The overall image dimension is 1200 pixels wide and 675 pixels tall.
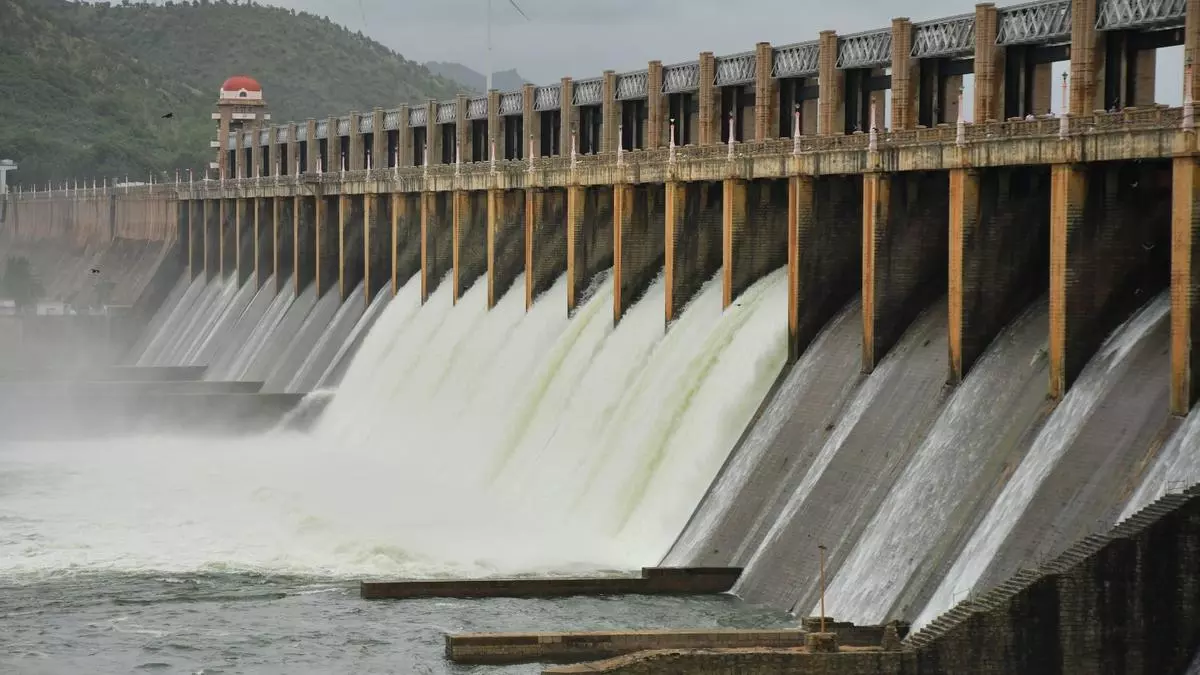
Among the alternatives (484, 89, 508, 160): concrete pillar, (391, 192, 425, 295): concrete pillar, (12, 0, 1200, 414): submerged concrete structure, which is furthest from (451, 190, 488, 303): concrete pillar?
(484, 89, 508, 160): concrete pillar

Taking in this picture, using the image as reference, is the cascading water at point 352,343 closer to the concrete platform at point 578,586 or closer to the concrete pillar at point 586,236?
the concrete pillar at point 586,236

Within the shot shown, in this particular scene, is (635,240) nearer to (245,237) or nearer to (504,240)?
(504,240)

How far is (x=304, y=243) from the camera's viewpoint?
297 ft

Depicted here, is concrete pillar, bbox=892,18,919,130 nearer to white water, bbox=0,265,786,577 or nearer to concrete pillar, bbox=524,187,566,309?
white water, bbox=0,265,786,577

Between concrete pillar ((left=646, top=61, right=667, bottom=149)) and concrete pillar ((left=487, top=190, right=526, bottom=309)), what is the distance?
24.3 feet

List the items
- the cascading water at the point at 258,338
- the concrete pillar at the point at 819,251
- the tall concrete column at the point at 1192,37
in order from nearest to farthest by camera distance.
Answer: the tall concrete column at the point at 1192,37
the concrete pillar at the point at 819,251
the cascading water at the point at 258,338

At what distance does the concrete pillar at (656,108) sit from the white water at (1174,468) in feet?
108

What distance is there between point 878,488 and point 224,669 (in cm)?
1177

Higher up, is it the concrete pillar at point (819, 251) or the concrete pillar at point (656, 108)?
the concrete pillar at point (656, 108)

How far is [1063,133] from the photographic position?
35031mm

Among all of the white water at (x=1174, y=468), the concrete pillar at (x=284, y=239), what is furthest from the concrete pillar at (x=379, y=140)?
the white water at (x=1174, y=468)

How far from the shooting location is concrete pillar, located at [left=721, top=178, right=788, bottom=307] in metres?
48.7

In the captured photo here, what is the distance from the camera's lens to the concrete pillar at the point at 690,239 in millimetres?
51312

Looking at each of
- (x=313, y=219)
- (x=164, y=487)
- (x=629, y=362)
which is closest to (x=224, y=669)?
(x=629, y=362)
